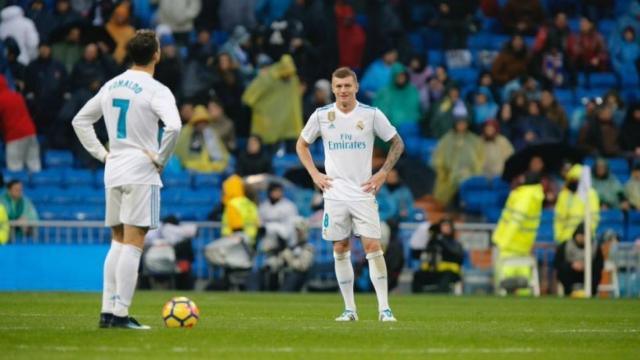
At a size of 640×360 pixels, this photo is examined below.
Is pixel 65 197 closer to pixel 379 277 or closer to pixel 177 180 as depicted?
pixel 177 180

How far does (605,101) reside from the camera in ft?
111

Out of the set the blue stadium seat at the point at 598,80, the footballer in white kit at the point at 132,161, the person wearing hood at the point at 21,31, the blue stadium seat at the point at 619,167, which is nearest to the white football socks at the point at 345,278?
the footballer in white kit at the point at 132,161

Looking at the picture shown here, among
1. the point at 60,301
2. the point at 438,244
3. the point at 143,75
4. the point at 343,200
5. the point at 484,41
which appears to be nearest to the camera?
the point at 143,75

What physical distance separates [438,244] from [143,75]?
1460 centimetres

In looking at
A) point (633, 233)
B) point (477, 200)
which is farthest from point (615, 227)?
point (477, 200)

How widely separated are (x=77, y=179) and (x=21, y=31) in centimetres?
332

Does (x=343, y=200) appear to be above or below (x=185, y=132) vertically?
below

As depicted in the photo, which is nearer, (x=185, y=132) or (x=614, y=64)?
(x=185, y=132)

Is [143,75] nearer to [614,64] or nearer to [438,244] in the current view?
[438,244]

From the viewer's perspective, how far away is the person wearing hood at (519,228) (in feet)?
92.0

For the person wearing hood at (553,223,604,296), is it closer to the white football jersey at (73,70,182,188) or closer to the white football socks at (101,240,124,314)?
the white football jersey at (73,70,182,188)

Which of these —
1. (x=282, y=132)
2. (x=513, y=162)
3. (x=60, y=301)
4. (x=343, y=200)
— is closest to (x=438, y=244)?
(x=513, y=162)

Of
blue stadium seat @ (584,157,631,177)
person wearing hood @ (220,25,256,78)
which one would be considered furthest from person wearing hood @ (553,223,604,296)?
person wearing hood @ (220,25,256,78)

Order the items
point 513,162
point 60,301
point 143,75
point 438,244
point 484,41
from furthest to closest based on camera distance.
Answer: point 484,41 → point 513,162 → point 438,244 → point 60,301 → point 143,75
